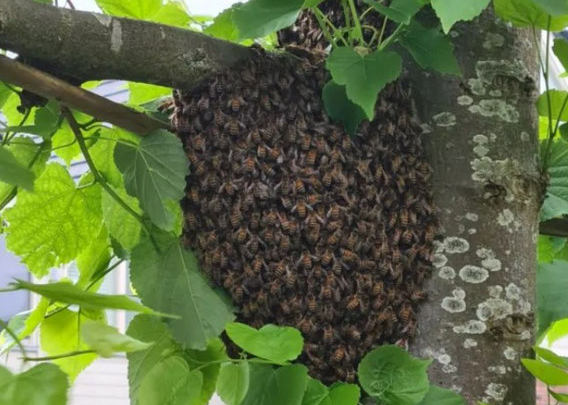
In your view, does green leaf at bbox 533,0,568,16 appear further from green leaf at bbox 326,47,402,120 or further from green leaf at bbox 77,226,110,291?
green leaf at bbox 77,226,110,291

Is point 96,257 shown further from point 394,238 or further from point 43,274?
point 394,238

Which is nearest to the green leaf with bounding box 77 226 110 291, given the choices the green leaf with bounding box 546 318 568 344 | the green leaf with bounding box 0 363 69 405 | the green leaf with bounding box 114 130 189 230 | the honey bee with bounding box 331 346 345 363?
the green leaf with bounding box 114 130 189 230

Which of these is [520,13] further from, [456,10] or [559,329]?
[559,329]

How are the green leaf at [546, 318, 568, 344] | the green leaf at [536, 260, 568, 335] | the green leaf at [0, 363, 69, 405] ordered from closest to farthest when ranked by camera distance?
the green leaf at [0, 363, 69, 405] → the green leaf at [536, 260, 568, 335] → the green leaf at [546, 318, 568, 344]

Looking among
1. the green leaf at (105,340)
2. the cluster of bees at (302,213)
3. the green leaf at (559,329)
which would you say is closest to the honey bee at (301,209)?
the cluster of bees at (302,213)

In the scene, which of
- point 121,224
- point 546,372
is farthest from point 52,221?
point 546,372

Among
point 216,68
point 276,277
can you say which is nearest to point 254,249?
point 276,277
